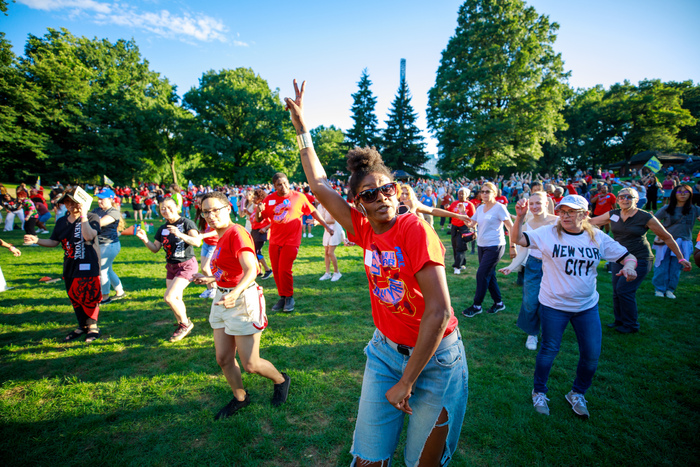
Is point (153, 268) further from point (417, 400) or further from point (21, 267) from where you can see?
point (417, 400)

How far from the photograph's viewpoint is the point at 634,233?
4566 mm

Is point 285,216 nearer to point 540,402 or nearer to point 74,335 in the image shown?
point 74,335

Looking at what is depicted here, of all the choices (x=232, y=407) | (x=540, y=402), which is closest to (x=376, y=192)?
(x=232, y=407)

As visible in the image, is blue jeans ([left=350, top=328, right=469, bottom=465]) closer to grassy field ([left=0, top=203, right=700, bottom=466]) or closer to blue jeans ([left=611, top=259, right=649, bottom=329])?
grassy field ([left=0, top=203, right=700, bottom=466])

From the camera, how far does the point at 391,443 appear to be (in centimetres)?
179

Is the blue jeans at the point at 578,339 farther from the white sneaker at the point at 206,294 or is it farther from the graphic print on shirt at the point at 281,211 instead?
the white sneaker at the point at 206,294

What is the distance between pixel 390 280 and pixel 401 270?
119 millimetres

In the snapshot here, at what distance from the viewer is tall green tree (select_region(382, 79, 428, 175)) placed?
4212 cm

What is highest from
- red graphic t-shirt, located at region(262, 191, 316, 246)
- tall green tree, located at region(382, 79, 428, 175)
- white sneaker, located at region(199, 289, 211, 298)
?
tall green tree, located at region(382, 79, 428, 175)

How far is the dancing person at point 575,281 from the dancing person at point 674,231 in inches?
168

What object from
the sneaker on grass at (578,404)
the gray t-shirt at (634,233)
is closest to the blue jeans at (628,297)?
the gray t-shirt at (634,233)

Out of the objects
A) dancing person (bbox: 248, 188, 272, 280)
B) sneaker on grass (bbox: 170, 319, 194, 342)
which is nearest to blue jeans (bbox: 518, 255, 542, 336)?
dancing person (bbox: 248, 188, 272, 280)

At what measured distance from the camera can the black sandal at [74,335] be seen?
15.7ft

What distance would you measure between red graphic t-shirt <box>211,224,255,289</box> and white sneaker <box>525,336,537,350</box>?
4243mm
